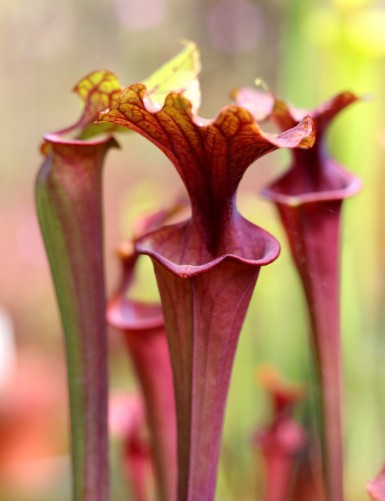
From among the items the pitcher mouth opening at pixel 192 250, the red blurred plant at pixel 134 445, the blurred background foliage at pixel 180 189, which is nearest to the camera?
the pitcher mouth opening at pixel 192 250

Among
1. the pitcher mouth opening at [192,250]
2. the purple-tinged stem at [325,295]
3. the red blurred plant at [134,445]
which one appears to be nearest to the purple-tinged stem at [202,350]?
the pitcher mouth opening at [192,250]

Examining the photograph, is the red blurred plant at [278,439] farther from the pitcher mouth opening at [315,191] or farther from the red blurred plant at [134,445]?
the pitcher mouth opening at [315,191]

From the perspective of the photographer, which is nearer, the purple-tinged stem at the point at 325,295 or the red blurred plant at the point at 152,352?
the purple-tinged stem at the point at 325,295

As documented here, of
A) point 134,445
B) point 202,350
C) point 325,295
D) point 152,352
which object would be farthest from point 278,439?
point 202,350

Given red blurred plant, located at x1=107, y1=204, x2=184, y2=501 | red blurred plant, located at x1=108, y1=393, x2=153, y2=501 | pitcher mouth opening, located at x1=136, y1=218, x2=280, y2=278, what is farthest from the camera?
red blurred plant, located at x1=108, y1=393, x2=153, y2=501

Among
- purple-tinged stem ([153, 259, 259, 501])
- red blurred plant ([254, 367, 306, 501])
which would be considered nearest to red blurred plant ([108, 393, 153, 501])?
red blurred plant ([254, 367, 306, 501])

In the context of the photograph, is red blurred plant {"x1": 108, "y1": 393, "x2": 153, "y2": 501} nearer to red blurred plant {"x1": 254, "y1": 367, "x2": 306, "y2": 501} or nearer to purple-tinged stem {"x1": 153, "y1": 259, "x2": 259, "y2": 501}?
red blurred plant {"x1": 254, "y1": 367, "x2": 306, "y2": 501}

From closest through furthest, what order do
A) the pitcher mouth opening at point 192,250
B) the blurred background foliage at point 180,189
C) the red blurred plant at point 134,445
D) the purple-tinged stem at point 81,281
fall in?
the pitcher mouth opening at point 192,250 → the purple-tinged stem at point 81,281 → the red blurred plant at point 134,445 → the blurred background foliage at point 180,189

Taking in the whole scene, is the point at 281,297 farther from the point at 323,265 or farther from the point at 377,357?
the point at 323,265

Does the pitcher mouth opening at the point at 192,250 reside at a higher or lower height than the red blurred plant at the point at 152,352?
higher
